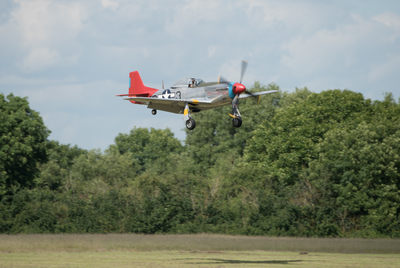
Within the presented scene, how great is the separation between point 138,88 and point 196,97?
658 centimetres

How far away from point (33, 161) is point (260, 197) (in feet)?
106

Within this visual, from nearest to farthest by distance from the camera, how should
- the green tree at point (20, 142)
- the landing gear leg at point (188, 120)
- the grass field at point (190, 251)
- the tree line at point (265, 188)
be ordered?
1. the landing gear leg at point (188, 120)
2. the grass field at point (190, 251)
3. the tree line at point (265, 188)
4. the green tree at point (20, 142)

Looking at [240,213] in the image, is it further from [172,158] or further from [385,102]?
[172,158]

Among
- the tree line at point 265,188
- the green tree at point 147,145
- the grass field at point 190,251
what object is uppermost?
the green tree at point 147,145

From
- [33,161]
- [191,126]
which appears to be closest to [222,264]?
[191,126]

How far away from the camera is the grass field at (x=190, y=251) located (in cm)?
4188

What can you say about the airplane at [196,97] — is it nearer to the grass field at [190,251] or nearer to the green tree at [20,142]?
the grass field at [190,251]

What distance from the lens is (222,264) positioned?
41.1 m

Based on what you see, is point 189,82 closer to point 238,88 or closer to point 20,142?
point 238,88

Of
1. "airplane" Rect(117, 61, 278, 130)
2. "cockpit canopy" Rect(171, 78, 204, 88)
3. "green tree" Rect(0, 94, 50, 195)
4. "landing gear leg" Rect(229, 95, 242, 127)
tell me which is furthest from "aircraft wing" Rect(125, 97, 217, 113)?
"green tree" Rect(0, 94, 50, 195)

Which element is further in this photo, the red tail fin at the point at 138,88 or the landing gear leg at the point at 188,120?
the red tail fin at the point at 138,88

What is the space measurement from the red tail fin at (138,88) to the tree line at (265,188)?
22572 mm

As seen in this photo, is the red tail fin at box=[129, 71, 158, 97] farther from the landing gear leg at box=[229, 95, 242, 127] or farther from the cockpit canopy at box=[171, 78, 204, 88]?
the landing gear leg at box=[229, 95, 242, 127]

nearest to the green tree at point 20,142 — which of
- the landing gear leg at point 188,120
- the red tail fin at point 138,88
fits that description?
the red tail fin at point 138,88
